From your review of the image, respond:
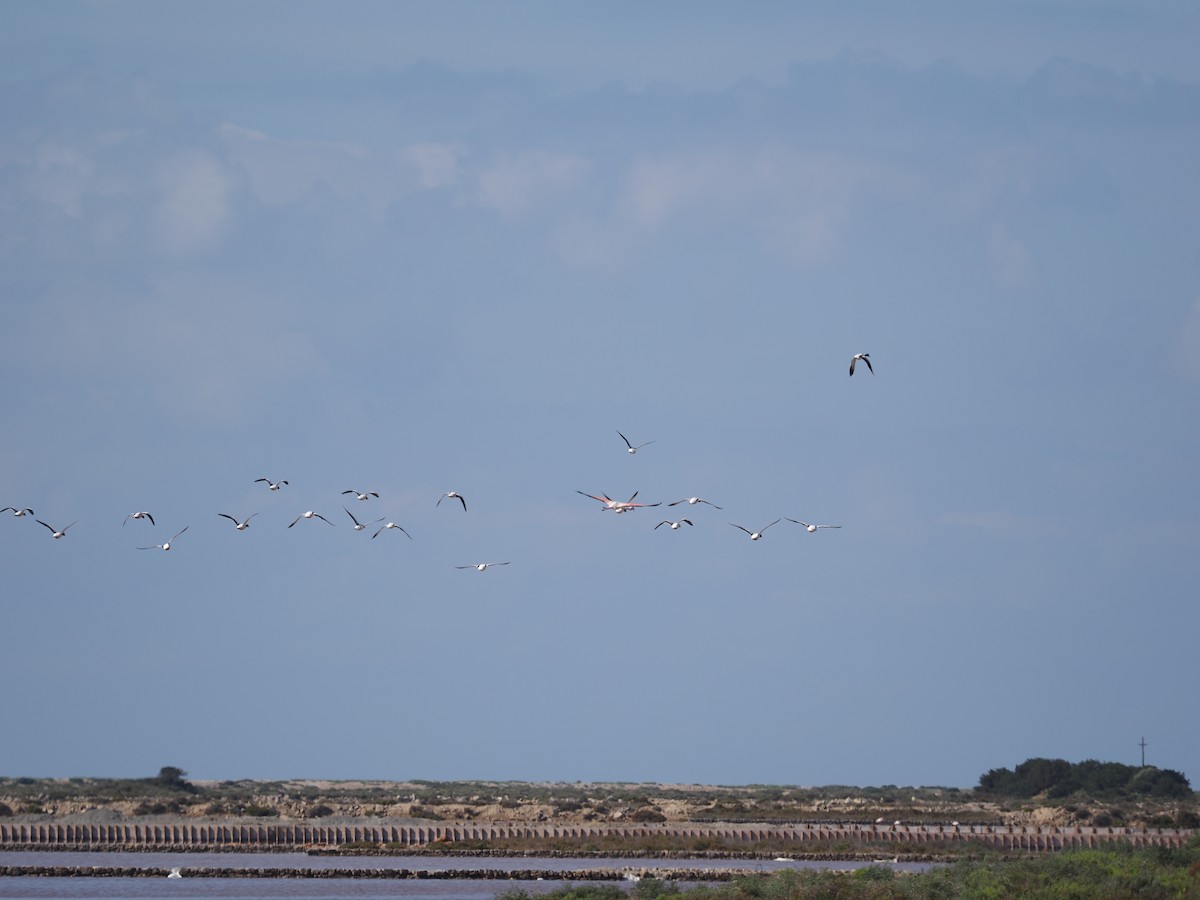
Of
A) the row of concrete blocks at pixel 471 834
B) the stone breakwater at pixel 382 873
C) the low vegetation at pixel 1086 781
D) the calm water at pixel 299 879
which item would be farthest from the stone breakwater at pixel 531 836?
the low vegetation at pixel 1086 781

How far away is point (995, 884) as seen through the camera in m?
41.0

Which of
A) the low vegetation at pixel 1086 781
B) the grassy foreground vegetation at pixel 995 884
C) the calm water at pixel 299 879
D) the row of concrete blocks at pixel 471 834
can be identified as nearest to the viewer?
the grassy foreground vegetation at pixel 995 884

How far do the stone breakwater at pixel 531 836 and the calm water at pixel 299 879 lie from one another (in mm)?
4796

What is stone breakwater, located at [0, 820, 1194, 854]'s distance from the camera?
234 feet

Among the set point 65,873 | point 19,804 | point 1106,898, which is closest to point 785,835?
point 65,873

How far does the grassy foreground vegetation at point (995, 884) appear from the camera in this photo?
39.7 m

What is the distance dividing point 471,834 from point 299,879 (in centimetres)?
2018

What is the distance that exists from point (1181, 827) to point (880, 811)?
1984 cm

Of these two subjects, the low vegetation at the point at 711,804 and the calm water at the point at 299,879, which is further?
the low vegetation at the point at 711,804

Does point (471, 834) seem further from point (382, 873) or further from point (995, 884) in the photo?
point (995, 884)

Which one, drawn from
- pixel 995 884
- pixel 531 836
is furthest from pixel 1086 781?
pixel 995 884

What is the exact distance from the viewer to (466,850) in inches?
2778

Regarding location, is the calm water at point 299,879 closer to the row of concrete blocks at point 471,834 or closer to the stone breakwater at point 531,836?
the stone breakwater at point 531,836

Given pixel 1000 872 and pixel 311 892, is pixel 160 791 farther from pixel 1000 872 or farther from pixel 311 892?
pixel 1000 872
